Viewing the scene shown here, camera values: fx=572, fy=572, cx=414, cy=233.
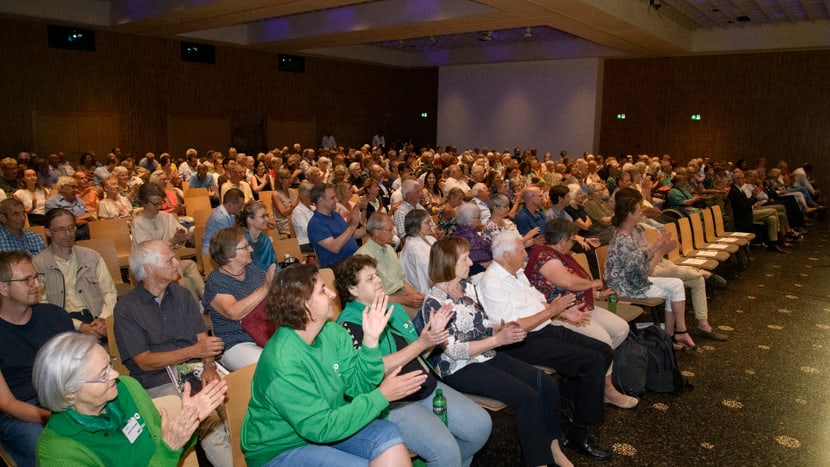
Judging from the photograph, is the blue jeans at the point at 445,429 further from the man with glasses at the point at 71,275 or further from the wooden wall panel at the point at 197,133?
the wooden wall panel at the point at 197,133

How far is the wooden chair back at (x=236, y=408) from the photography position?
7.52ft

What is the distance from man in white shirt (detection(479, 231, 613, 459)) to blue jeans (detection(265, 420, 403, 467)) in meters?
1.29

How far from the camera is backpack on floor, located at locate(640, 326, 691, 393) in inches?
159

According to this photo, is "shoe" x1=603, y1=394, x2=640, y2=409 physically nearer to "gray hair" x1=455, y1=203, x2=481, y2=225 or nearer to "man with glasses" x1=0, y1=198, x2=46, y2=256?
"gray hair" x1=455, y1=203, x2=481, y2=225

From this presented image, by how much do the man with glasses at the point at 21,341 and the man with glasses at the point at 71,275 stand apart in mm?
883

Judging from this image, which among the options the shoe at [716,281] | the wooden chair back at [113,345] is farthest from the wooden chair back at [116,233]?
the shoe at [716,281]

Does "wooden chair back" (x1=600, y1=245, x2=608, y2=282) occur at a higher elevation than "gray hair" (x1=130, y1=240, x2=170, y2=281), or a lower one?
lower

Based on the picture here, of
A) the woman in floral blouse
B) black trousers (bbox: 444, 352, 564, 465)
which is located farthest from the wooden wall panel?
black trousers (bbox: 444, 352, 564, 465)

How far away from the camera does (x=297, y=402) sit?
203 centimetres

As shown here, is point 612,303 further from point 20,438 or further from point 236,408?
point 20,438

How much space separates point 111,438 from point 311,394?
67 centimetres

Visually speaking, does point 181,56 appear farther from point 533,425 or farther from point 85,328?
point 533,425

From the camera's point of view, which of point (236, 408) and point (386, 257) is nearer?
point (236, 408)

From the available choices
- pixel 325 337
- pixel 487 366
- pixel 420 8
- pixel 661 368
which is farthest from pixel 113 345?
pixel 420 8
